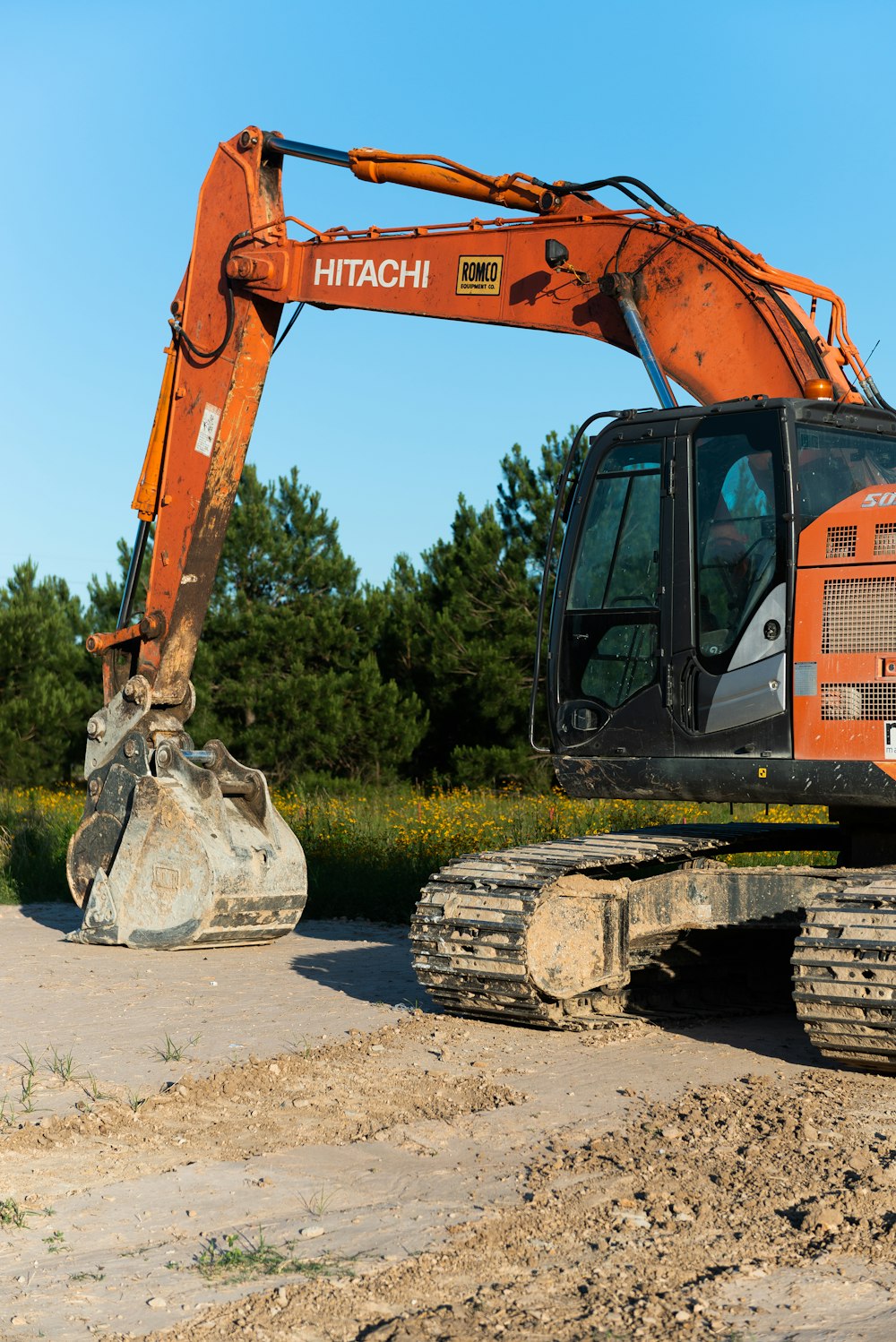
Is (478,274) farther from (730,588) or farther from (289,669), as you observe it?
(289,669)

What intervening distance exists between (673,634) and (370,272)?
366 centimetres

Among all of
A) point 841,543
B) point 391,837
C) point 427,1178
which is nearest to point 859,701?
point 841,543

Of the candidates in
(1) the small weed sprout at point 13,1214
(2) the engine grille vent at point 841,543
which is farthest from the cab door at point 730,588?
(1) the small weed sprout at point 13,1214

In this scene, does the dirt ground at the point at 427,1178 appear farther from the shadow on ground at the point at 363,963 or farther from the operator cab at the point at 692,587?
the operator cab at the point at 692,587

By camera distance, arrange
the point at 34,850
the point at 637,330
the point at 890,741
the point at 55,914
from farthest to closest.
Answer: the point at 34,850 < the point at 55,914 < the point at 637,330 < the point at 890,741

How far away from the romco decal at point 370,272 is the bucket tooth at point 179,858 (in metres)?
3.21

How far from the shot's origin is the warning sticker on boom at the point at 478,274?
8.82 m

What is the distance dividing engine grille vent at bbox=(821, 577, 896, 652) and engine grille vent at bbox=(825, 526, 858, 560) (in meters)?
0.11

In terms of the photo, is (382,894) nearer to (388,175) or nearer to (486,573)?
(388,175)

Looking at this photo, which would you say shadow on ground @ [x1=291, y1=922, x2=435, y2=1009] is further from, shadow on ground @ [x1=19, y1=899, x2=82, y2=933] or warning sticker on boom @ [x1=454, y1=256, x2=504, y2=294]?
warning sticker on boom @ [x1=454, y1=256, x2=504, y2=294]

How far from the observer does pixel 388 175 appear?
924cm

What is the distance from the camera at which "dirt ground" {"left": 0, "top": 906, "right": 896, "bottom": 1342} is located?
3756 mm

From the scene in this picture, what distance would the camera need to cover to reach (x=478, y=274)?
8906 millimetres

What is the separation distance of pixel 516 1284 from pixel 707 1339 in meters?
0.56
